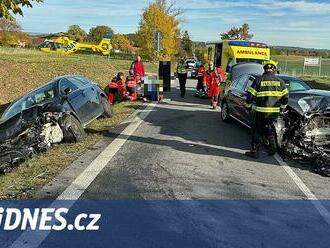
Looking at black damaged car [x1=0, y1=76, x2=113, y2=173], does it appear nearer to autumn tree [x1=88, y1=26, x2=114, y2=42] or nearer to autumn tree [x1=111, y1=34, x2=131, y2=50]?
autumn tree [x1=88, y1=26, x2=114, y2=42]

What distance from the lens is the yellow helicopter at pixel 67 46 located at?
70000mm

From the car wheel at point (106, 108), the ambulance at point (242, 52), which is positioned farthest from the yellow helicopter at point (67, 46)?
the car wheel at point (106, 108)

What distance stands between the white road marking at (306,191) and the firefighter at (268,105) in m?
0.46

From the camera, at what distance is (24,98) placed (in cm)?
1081

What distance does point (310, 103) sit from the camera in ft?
30.9

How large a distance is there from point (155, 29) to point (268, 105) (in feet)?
185

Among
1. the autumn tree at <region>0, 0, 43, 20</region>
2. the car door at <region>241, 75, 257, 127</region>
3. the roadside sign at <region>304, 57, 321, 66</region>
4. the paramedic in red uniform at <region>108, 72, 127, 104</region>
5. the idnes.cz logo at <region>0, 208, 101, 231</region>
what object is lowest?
the roadside sign at <region>304, 57, 321, 66</region>

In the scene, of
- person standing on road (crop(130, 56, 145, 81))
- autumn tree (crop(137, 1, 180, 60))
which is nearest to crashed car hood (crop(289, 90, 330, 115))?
person standing on road (crop(130, 56, 145, 81))

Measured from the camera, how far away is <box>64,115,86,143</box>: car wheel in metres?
9.80

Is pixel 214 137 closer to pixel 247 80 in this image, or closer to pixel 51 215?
pixel 247 80

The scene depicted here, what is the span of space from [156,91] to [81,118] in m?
8.67

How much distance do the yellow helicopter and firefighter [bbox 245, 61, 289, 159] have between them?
195 ft

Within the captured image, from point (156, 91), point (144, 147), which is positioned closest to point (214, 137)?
point (144, 147)

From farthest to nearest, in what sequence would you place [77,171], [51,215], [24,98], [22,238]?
1. [24,98]
2. [77,171]
3. [51,215]
4. [22,238]
